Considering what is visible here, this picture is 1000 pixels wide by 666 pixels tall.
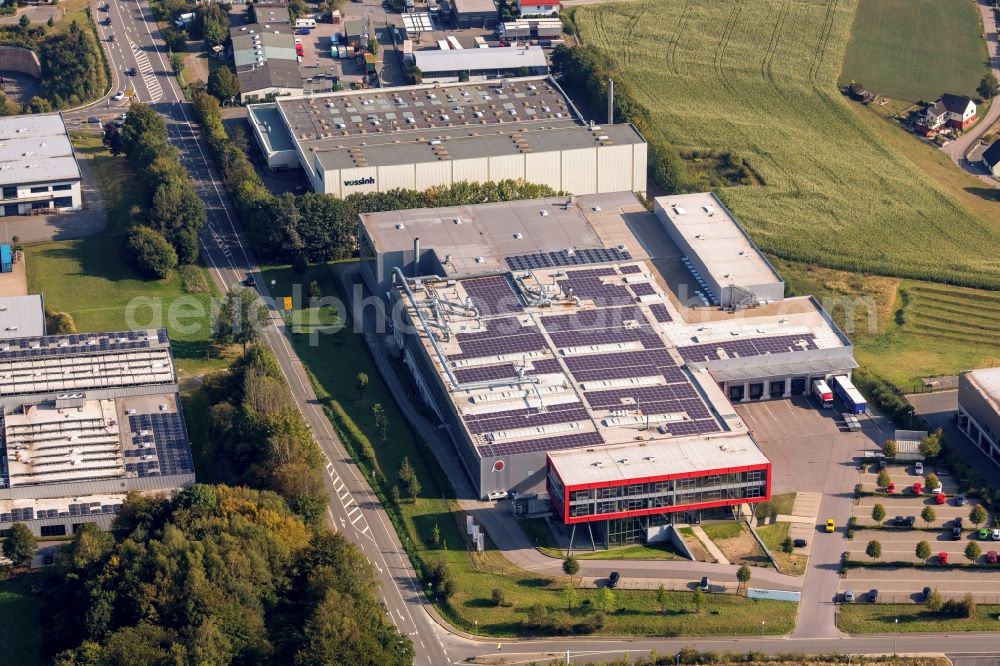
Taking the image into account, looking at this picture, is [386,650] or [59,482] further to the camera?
[59,482]

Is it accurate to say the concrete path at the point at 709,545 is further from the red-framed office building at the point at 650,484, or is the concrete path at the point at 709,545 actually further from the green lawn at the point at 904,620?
the green lawn at the point at 904,620

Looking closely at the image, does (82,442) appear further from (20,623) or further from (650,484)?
(650,484)

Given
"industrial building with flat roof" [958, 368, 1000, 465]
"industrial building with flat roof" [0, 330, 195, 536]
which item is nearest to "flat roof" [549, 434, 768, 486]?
"industrial building with flat roof" [958, 368, 1000, 465]

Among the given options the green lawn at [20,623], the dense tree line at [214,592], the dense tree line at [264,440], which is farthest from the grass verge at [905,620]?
the green lawn at [20,623]

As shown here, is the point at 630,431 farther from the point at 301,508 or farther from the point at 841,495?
the point at 301,508

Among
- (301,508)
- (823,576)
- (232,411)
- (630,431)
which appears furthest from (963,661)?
(232,411)

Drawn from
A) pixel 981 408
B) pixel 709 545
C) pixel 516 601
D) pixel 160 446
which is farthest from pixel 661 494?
pixel 160 446
